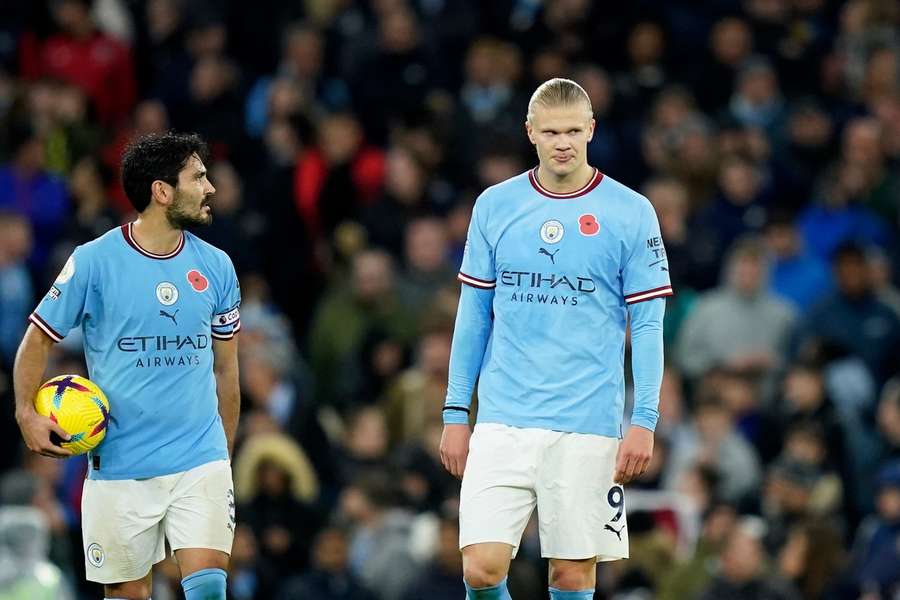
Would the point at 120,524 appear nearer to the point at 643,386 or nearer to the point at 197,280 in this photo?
the point at 197,280

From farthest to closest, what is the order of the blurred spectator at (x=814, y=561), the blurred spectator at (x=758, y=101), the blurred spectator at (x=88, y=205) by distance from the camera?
the blurred spectator at (x=758, y=101) → the blurred spectator at (x=88, y=205) → the blurred spectator at (x=814, y=561)

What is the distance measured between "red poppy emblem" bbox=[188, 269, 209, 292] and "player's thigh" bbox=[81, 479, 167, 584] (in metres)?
0.91

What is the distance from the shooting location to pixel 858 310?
51.9 feet

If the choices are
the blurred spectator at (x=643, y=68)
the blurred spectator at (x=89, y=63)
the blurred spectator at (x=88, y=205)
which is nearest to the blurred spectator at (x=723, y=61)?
the blurred spectator at (x=643, y=68)

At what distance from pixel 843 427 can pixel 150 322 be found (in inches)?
294

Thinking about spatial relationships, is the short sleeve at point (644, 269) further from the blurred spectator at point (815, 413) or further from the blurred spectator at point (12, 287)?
the blurred spectator at point (12, 287)

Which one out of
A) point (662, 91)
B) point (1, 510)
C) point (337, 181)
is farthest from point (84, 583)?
point (662, 91)

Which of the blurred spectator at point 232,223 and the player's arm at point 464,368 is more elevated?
the blurred spectator at point 232,223

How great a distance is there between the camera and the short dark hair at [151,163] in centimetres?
892

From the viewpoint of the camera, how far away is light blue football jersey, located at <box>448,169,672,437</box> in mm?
8789

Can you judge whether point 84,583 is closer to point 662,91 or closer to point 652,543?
point 652,543

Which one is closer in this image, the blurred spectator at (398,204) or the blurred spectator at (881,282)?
the blurred spectator at (881,282)

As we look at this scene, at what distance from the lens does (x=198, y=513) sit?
8883mm

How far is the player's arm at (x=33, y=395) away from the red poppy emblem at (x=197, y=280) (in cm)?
69
